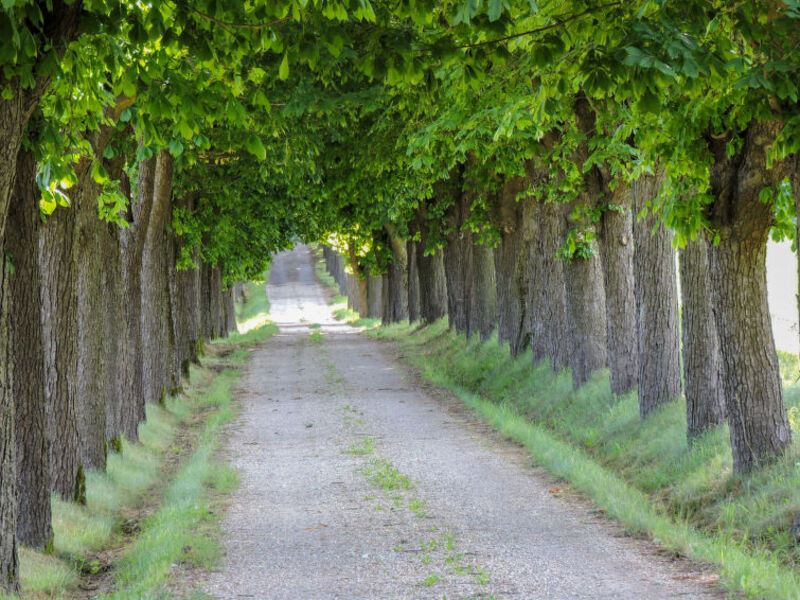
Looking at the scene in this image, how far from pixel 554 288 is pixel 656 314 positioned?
18.1 feet

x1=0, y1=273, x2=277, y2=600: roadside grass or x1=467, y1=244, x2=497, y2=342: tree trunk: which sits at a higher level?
x1=467, y1=244, x2=497, y2=342: tree trunk

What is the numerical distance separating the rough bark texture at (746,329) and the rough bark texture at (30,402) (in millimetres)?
6287

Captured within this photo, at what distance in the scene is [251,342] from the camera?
1555 inches

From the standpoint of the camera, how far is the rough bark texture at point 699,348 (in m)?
11.5

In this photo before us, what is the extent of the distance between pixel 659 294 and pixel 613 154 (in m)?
2.17

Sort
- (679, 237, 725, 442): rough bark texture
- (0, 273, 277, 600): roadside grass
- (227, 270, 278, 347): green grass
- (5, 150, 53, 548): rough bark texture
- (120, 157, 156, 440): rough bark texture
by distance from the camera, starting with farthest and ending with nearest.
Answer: (227, 270, 278, 347): green grass, (120, 157, 156, 440): rough bark texture, (679, 237, 725, 442): rough bark texture, (5, 150, 53, 548): rough bark texture, (0, 273, 277, 600): roadside grass

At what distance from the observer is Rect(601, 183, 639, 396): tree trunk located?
14.9 meters

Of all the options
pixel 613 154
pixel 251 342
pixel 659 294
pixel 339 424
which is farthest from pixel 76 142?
pixel 251 342

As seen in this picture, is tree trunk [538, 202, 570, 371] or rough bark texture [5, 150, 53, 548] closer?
rough bark texture [5, 150, 53, 548]

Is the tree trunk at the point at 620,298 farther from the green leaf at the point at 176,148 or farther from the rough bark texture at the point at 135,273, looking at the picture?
the green leaf at the point at 176,148

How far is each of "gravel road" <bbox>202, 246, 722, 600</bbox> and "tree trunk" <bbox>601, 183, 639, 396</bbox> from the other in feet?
7.02

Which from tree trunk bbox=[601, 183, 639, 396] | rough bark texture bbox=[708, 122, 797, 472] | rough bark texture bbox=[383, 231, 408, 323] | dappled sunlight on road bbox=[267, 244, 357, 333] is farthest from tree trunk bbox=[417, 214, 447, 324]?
rough bark texture bbox=[708, 122, 797, 472]

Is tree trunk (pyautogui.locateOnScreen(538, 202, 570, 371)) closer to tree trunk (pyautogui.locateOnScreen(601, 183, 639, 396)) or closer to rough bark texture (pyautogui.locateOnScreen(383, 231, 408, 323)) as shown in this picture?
tree trunk (pyautogui.locateOnScreen(601, 183, 639, 396))

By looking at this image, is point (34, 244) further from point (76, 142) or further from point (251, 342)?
point (251, 342)
